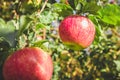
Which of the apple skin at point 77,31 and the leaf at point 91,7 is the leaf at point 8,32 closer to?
the apple skin at point 77,31

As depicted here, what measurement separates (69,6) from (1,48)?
34 centimetres

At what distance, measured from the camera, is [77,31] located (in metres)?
1.55

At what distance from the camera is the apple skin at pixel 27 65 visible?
53.2 inches

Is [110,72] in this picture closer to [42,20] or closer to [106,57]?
[106,57]

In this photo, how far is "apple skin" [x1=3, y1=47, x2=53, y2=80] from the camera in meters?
1.35

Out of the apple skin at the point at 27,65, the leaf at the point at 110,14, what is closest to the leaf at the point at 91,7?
the leaf at the point at 110,14

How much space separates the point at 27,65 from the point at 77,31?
295 mm

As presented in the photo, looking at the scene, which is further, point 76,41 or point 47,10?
point 47,10

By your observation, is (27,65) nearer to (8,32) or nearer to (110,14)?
(8,32)

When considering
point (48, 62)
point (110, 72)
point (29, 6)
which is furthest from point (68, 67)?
point (48, 62)

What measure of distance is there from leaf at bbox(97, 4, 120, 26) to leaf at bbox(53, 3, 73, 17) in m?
0.13

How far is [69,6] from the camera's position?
5.29ft

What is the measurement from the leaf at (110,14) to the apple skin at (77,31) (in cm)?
7

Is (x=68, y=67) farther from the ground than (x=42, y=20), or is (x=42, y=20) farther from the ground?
(x=42, y=20)
